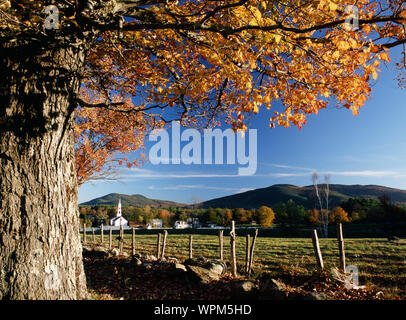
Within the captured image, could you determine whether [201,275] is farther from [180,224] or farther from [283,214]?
[180,224]

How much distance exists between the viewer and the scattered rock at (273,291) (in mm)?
5758

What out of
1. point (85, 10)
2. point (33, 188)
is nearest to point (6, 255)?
point (33, 188)

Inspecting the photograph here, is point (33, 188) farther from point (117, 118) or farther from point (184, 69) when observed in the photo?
A: point (117, 118)

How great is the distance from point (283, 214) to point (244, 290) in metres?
96.0

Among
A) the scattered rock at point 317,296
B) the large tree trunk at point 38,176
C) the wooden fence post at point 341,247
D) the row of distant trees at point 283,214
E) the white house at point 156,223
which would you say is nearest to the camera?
the large tree trunk at point 38,176

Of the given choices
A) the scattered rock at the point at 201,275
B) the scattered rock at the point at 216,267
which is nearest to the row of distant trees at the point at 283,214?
the scattered rock at the point at 216,267

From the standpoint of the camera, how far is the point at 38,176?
392 cm

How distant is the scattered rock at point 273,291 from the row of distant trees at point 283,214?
56.0m

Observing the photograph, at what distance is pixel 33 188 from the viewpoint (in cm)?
388

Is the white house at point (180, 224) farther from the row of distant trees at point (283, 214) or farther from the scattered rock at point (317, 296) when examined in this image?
the scattered rock at point (317, 296)

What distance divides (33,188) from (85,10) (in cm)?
327

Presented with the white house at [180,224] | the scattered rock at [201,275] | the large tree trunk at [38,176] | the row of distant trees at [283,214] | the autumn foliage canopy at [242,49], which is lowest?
the white house at [180,224]

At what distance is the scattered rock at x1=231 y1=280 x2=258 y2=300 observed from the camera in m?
6.34

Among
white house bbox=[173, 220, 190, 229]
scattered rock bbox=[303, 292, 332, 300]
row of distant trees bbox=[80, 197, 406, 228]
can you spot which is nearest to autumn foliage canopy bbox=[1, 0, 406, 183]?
scattered rock bbox=[303, 292, 332, 300]
